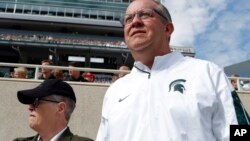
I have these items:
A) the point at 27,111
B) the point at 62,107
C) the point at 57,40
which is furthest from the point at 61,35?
the point at 62,107

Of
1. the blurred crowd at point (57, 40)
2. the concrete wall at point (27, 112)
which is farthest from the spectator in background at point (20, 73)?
the blurred crowd at point (57, 40)

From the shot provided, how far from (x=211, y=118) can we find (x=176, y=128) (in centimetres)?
17

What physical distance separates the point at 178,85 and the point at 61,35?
158ft

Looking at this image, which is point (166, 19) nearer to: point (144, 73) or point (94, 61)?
point (144, 73)

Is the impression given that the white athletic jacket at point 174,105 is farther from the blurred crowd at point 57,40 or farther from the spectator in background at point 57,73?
the blurred crowd at point 57,40

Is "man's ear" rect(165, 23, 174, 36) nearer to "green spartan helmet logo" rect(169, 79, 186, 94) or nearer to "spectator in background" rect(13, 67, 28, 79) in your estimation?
"green spartan helmet logo" rect(169, 79, 186, 94)

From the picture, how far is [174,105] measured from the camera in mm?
1560

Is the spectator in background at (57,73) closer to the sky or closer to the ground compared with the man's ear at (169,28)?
closer to the sky

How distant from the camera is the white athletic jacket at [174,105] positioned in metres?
1.51

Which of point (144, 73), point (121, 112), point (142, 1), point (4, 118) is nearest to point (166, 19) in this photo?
point (142, 1)

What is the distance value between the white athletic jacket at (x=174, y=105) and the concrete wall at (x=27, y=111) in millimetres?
4939

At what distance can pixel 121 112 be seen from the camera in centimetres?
171

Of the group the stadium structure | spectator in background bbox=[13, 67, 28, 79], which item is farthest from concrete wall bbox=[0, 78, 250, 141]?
the stadium structure

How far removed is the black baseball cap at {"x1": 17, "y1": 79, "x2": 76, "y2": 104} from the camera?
268 centimetres
